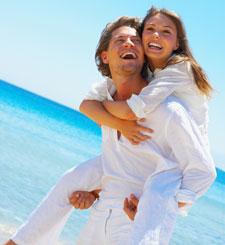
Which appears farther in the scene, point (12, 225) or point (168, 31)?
point (12, 225)

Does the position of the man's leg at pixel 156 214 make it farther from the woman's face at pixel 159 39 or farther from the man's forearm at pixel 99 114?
the woman's face at pixel 159 39

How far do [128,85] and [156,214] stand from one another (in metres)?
0.99

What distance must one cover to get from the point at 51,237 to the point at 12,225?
7.41ft

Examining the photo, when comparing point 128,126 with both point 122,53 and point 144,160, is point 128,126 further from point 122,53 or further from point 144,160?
point 122,53

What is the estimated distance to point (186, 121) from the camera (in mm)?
2391

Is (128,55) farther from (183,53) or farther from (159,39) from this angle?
(183,53)

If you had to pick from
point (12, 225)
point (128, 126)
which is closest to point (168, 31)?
point (128, 126)

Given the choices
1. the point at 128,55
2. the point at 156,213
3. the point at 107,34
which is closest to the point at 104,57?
the point at 107,34

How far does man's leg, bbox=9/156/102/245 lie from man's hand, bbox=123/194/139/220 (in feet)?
1.44

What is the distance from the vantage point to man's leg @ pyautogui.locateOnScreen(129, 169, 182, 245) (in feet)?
7.22

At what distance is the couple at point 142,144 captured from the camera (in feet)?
7.61

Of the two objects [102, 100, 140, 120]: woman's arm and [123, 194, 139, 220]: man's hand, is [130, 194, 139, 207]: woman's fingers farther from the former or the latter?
[102, 100, 140, 120]: woman's arm

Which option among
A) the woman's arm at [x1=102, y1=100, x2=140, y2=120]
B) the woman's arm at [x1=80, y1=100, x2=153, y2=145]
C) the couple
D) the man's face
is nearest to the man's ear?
the couple

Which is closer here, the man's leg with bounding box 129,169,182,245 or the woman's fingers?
the man's leg with bounding box 129,169,182,245
